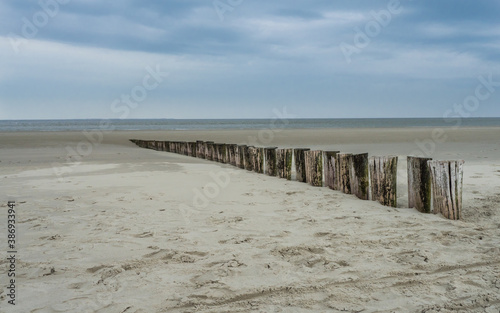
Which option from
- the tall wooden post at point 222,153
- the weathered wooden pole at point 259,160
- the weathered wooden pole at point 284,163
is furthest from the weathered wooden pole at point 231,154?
the weathered wooden pole at point 284,163

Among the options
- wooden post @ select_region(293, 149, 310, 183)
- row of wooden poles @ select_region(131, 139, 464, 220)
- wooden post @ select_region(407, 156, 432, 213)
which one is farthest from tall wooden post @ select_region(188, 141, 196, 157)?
wooden post @ select_region(407, 156, 432, 213)

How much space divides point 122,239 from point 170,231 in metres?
0.51

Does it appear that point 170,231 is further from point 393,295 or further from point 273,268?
point 393,295

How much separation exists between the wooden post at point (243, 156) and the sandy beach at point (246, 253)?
11.2 ft

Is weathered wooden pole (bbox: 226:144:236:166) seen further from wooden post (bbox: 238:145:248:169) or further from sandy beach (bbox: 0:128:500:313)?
sandy beach (bbox: 0:128:500:313)

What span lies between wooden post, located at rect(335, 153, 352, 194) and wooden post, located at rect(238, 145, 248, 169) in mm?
3696

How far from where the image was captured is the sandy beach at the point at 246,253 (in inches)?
107

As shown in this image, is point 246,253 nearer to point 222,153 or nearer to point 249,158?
point 249,158

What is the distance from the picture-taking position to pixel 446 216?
4816 mm

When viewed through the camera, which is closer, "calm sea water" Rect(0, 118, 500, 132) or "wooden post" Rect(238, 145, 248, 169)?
"wooden post" Rect(238, 145, 248, 169)

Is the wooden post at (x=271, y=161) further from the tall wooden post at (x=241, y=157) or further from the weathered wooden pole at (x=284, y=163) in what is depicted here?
the tall wooden post at (x=241, y=157)

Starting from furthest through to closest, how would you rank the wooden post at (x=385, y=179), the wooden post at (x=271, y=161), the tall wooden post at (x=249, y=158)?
1. the tall wooden post at (x=249, y=158)
2. the wooden post at (x=271, y=161)
3. the wooden post at (x=385, y=179)

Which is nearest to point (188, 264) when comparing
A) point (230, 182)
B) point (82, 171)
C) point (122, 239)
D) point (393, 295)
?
point (122, 239)

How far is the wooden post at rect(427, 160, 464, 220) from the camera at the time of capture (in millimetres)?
4730
